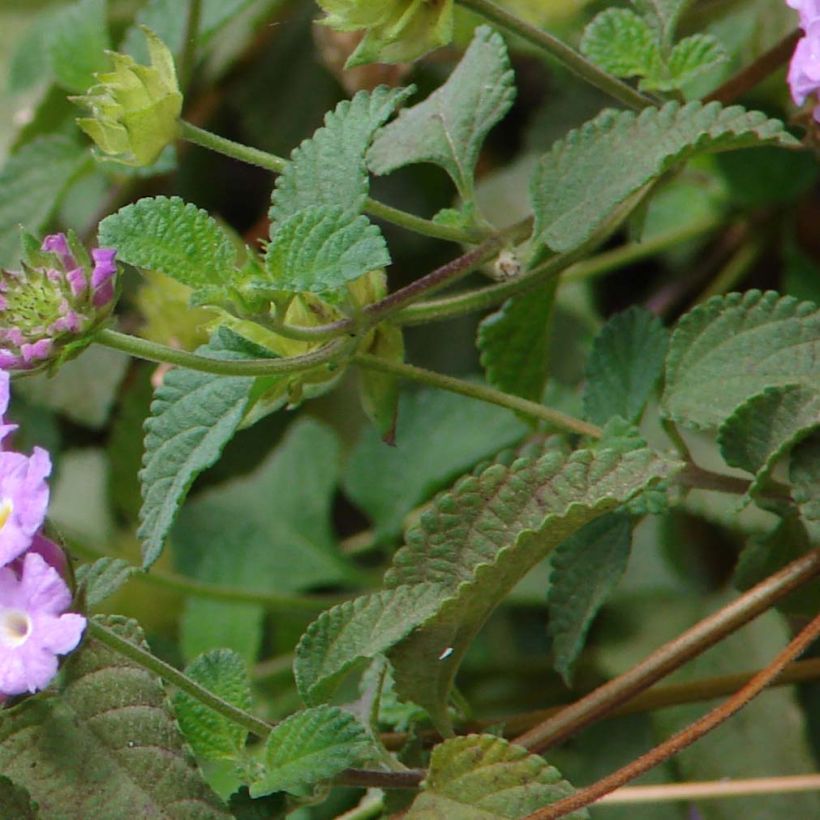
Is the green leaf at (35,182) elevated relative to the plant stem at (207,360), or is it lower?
lower

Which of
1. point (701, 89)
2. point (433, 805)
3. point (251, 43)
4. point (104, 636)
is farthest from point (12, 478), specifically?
point (251, 43)

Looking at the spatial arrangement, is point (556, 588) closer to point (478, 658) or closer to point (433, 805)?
point (433, 805)

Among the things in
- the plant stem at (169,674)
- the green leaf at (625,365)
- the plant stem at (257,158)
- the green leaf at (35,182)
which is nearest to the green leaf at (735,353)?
the green leaf at (625,365)

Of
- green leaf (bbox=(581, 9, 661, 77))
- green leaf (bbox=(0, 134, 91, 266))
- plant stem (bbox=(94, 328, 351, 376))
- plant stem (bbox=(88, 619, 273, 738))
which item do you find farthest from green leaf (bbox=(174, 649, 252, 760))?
green leaf (bbox=(0, 134, 91, 266))

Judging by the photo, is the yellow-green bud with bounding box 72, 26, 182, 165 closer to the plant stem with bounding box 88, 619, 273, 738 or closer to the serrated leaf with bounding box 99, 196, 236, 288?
the serrated leaf with bounding box 99, 196, 236, 288

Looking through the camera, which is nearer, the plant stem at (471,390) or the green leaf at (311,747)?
the green leaf at (311,747)

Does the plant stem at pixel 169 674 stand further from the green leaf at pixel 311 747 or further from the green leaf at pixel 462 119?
the green leaf at pixel 462 119
